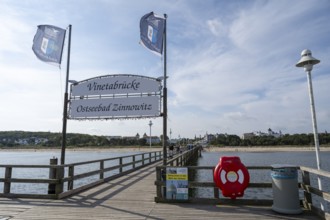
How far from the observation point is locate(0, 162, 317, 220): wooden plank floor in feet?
18.4

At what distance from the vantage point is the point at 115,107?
30.6 ft

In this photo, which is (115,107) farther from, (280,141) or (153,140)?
(153,140)

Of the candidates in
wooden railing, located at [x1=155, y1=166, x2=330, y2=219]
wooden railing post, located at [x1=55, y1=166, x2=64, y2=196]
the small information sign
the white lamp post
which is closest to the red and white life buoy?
wooden railing, located at [x1=155, y1=166, x2=330, y2=219]

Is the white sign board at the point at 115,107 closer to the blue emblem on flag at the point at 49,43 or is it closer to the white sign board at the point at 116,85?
the white sign board at the point at 116,85

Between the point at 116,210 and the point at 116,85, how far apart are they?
4.57 meters

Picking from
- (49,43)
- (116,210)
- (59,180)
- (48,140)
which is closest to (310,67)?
(116,210)

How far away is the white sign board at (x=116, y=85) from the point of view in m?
9.09

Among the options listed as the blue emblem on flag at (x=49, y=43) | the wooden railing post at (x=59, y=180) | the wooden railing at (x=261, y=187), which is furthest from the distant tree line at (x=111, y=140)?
the wooden railing at (x=261, y=187)

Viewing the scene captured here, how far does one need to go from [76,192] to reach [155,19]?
5966mm

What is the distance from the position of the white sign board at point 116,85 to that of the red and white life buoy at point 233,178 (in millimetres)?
3660

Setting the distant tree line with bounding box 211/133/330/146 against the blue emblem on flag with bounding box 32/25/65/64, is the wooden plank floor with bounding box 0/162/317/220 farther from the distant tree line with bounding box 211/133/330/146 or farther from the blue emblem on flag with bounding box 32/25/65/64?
the distant tree line with bounding box 211/133/330/146

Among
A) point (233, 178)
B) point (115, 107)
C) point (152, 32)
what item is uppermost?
point (152, 32)

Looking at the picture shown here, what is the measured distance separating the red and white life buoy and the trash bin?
2.36 ft

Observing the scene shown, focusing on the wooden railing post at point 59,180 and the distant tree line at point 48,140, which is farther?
the distant tree line at point 48,140
